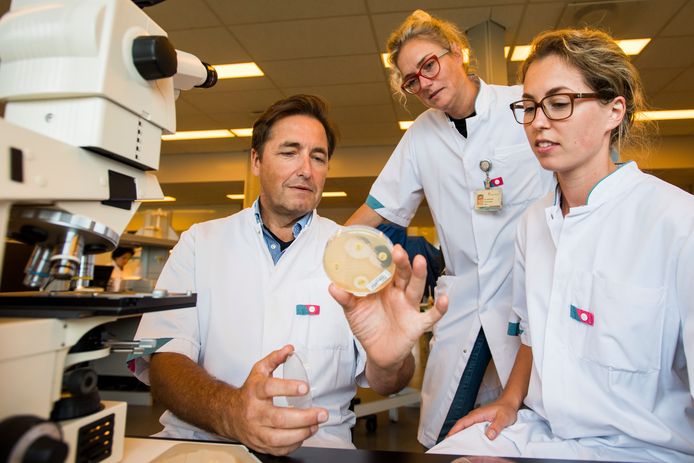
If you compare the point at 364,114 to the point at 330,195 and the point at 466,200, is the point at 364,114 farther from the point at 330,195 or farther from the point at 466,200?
the point at 466,200

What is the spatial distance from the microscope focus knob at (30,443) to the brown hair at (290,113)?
1.21 metres

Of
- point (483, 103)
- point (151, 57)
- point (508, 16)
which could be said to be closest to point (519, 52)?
point (508, 16)

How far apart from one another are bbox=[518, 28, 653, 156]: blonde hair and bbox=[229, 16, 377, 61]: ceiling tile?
2.66 m

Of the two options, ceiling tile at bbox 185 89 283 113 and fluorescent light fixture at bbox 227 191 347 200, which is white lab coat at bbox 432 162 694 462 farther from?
fluorescent light fixture at bbox 227 191 347 200

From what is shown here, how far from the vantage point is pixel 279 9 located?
3.37m

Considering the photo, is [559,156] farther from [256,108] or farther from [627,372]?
[256,108]

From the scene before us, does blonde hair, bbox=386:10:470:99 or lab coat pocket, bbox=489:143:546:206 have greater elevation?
blonde hair, bbox=386:10:470:99

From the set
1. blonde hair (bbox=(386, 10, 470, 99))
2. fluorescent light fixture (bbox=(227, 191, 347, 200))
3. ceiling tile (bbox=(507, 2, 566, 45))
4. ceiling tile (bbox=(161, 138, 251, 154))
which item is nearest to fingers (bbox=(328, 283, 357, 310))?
blonde hair (bbox=(386, 10, 470, 99))

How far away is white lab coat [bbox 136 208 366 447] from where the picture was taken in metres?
1.23

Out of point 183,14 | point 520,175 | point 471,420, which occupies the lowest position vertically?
point 471,420

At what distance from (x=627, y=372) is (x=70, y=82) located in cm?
115

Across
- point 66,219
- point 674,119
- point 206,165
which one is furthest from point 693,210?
point 206,165

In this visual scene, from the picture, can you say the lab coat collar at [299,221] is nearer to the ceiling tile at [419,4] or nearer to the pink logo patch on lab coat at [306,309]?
the pink logo patch on lab coat at [306,309]

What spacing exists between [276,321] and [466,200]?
85 cm
